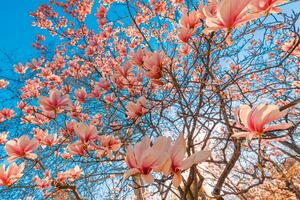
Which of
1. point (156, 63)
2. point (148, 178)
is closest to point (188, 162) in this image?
point (148, 178)

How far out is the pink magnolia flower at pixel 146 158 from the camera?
812 millimetres

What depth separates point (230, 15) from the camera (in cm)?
96

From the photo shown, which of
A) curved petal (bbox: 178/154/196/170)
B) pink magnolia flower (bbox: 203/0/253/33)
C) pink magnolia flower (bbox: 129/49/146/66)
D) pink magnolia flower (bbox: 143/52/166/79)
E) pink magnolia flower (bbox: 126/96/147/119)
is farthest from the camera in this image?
pink magnolia flower (bbox: 129/49/146/66)

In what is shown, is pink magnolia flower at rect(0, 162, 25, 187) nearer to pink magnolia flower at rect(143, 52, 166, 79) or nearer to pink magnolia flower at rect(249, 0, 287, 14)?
pink magnolia flower at rect(143, 52, 166, 79)

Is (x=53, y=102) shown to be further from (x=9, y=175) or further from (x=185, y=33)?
(x=185, y=33)

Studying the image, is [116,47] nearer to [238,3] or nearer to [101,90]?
[101,90]

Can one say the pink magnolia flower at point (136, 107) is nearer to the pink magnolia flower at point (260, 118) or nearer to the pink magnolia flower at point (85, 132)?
the pink magnolia flower at point (85, 132)

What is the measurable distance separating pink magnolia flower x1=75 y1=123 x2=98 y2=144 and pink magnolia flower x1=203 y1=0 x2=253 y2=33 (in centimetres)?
78

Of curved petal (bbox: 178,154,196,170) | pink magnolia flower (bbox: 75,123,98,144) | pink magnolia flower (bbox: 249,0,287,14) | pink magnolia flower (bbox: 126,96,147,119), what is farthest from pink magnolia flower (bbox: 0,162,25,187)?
pink magnolia flower (bbox: 249,0,287,14)

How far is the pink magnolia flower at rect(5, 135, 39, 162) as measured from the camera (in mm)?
1486

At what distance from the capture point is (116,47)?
18.4ft

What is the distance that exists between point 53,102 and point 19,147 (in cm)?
43

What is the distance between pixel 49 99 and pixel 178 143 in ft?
4.15

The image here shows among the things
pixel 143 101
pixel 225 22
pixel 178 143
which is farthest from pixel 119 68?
pixel 178 143
